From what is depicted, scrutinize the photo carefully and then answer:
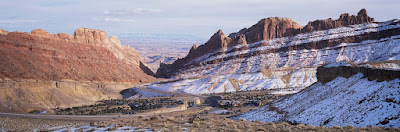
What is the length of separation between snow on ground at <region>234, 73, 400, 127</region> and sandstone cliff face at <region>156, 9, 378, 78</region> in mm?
95558

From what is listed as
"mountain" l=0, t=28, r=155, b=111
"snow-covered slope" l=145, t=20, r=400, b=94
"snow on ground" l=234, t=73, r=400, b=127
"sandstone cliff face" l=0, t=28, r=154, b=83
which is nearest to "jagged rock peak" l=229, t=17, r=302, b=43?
"snow-covered slope" l=145, t=20, r=400, b=94

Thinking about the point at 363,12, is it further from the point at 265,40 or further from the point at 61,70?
the point at 61,70

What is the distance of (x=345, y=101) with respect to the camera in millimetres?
36688

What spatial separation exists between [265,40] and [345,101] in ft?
369

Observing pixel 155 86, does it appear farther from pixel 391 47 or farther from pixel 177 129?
pixel 177 129

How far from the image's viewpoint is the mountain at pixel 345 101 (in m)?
31.1

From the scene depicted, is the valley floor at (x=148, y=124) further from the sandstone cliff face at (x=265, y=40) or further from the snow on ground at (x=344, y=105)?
the sandstone cliff face at (x=265, y=40)

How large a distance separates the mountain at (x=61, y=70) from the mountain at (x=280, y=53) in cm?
1504

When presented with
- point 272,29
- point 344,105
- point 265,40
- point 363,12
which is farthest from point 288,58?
point 344,105

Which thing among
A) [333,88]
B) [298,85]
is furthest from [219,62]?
[333,88]

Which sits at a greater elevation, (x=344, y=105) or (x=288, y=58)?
(x=288, y=58)

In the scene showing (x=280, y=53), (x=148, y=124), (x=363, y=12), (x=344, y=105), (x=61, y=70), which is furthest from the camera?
(x=280, y=53)

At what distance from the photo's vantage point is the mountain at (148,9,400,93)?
118 metres

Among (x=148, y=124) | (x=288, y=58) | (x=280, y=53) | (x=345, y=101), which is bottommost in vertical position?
(x=148, y=124)
